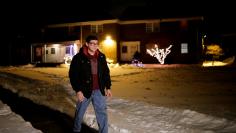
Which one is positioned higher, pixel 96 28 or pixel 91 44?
pixel 96 28

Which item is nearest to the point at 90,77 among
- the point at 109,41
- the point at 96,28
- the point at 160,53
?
the point at 160,53

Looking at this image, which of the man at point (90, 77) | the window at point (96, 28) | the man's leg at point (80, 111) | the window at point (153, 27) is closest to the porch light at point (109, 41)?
the window at point (96, 28)

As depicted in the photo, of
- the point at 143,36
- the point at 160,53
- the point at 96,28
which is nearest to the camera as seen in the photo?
the point at 160,53

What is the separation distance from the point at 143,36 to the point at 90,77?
3449 centimetres

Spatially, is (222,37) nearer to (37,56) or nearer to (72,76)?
(37,56)

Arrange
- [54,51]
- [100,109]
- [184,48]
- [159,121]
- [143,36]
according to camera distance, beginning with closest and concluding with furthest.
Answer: [100,109]
[159,121]
[184,48]
[143,36]
[54,51]

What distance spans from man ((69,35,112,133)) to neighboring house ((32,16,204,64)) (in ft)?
106

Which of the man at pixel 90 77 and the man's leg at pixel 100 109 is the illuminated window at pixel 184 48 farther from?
the man's leg at pixel 100 109

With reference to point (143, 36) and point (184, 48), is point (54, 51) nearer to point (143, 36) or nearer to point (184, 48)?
point (143, 36)

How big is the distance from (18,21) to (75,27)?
13.2 m

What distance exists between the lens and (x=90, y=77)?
6.06 meters

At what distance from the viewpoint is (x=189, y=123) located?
26.2 feet

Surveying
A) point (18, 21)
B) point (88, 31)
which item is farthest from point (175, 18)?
point (18, 21)

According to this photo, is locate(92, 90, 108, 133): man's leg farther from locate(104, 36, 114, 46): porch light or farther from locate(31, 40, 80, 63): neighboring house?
locate(31, 40, 80, 63): neighboring house
